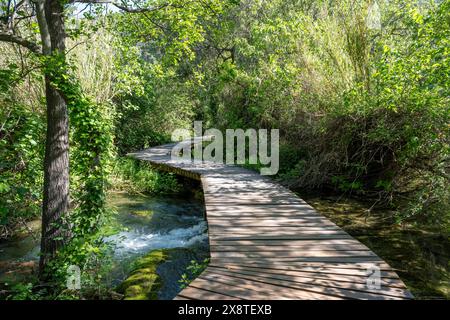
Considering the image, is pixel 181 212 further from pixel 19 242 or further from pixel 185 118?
pixel 185 118

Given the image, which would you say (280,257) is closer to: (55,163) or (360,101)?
(55,163)

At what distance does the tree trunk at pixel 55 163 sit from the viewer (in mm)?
4172

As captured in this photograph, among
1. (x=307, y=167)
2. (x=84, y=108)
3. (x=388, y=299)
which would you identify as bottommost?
(x=388, y=299)

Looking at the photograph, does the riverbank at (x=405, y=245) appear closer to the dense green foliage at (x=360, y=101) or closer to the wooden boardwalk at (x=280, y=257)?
the dense green foliage at (x=360, y=101)

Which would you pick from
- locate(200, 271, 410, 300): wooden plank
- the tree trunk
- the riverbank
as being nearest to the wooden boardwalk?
locate(200, 271, 410, 300): wooden plank

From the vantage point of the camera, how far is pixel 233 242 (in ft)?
12.6

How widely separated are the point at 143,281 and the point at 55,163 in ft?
6.70

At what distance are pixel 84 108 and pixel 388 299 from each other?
13.3ft

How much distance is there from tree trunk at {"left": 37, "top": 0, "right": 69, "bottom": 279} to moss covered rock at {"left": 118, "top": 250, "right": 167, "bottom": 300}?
1.08 m

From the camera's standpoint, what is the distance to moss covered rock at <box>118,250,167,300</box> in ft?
13.1

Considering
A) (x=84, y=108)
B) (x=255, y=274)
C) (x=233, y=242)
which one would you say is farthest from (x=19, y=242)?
(x=255, y=274)

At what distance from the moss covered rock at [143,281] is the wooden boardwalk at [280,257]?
1083 millimetres

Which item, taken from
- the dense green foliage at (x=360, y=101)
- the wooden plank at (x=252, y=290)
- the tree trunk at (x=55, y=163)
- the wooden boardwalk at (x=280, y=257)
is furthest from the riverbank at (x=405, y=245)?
the tree trunk at (x=55, y=163)

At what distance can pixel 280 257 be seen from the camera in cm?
341
